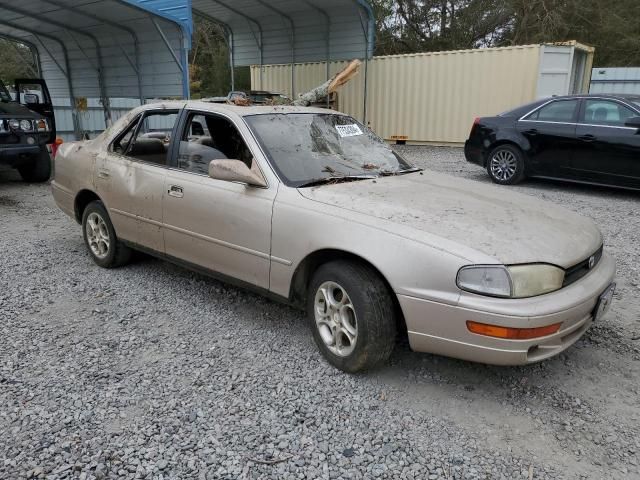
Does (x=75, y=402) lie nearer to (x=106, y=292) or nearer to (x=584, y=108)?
(x=106, y=292)

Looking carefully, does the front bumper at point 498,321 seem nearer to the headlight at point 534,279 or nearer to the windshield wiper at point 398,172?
the headlight at point 534,279

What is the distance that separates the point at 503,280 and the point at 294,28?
14669 mm

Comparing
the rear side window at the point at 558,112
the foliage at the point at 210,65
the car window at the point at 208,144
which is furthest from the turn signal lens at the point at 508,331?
the foliage at the point at 210,65

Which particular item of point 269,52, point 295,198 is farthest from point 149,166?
point 269,52

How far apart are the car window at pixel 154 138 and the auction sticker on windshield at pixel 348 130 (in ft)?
4.29

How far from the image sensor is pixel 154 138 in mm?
4500

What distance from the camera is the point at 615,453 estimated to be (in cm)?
250

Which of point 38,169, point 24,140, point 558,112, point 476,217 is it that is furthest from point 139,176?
point 558,112

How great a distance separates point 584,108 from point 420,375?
21.1ft

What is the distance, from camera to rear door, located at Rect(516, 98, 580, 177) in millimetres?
8031

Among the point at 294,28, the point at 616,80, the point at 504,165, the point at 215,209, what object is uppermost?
the point at 294,28

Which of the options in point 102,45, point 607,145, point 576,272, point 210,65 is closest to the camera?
point 576,272

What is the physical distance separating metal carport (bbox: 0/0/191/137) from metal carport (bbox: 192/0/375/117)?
274 cm

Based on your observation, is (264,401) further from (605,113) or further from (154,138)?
(605,113)
